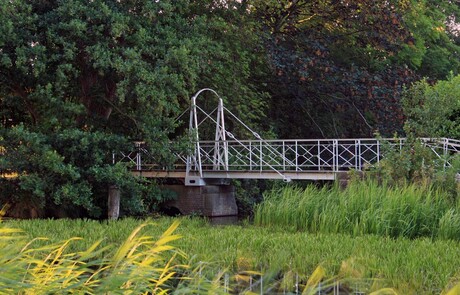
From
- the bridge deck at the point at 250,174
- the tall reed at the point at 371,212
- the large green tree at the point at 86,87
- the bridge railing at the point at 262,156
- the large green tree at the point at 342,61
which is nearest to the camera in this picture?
the tall reed at the point at 371,212

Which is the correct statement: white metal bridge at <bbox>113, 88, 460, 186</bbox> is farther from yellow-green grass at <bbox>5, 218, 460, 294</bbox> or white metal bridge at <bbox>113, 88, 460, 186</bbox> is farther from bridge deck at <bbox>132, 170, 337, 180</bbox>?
yellow-green grass at <bbox>5, 218, 460, 294</bbox>

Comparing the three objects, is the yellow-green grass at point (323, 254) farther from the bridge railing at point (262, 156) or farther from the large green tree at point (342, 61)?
the large green tree at point (342, 61)

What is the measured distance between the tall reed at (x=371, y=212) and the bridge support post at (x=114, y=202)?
6.16 m

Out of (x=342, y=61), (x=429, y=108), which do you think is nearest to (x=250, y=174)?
(x=429, y=108)

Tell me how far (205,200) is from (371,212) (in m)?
10.6

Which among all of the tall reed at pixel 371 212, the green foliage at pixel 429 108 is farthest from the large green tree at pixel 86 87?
the tall reed at pixel 371 212

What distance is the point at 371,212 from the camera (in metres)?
11.0

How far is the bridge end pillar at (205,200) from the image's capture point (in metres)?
21.1

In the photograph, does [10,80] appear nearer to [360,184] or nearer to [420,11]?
[360,184]

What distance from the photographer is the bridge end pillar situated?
21109 mm

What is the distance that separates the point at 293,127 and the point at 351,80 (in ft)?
11.0

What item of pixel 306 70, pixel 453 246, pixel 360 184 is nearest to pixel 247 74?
pixel 306 70

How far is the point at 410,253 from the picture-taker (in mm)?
8109

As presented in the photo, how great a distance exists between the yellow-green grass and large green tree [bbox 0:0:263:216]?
229 inches
